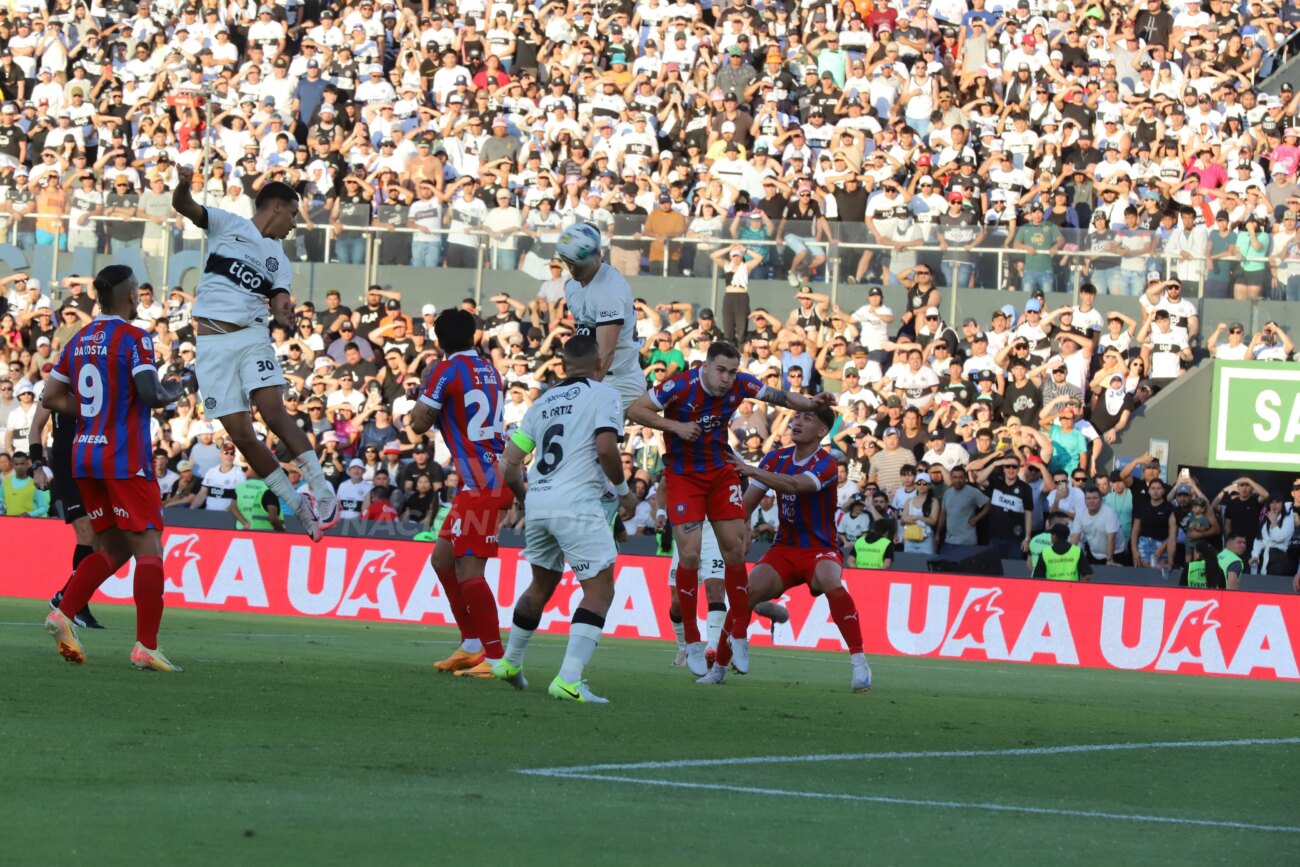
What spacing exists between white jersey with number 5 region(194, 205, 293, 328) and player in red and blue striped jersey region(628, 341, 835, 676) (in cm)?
259

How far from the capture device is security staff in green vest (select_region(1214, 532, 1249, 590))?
70.1 feet

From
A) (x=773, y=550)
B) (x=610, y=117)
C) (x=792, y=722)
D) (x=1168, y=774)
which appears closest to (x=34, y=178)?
(x=610, y=117)

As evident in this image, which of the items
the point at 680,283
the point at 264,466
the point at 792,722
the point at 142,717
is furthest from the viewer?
the point at 680,283

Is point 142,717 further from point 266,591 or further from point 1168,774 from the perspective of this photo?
point 266,591

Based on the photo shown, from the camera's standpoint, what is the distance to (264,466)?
11766mm

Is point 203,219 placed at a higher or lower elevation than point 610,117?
lower

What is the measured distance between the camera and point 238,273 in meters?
11.6

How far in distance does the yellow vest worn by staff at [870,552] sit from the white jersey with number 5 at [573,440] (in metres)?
11.9

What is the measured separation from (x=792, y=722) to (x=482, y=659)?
2.42 metres

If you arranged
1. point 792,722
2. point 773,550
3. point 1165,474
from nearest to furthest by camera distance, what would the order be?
1. point 792,722
2. point 773,550
3. point 1165,474

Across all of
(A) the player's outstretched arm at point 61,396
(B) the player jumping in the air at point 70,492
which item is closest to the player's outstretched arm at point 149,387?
(A) the player's outstretched arm at point 61,396

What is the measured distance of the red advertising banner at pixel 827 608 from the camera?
20.6 m

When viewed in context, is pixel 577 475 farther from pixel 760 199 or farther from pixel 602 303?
pixel 760 199

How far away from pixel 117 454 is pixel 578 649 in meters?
2.72
